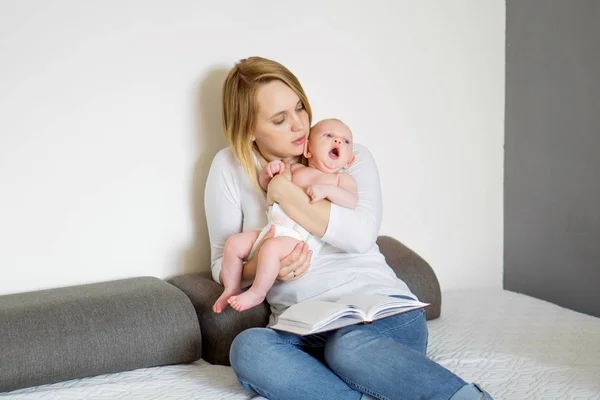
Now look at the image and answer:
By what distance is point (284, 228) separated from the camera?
1.90 metres

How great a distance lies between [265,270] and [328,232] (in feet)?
0.65

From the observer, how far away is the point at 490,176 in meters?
2.91

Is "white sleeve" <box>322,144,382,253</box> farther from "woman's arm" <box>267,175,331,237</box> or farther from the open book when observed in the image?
the open book

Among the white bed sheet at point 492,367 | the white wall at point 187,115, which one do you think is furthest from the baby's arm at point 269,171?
the white bed sheet at point 492,367

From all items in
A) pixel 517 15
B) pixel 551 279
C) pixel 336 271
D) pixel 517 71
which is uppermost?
pixel 517 15

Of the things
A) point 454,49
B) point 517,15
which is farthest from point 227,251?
point 517,15

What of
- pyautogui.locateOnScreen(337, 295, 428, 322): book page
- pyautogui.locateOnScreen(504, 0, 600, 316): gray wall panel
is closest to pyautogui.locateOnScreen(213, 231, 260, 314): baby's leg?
pyautogui.locateOnScreen(337, 295, 428, 322): book page

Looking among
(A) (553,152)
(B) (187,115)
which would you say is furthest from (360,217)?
(A) (553,152)

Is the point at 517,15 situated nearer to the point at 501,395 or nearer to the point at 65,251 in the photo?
the point at 501,395

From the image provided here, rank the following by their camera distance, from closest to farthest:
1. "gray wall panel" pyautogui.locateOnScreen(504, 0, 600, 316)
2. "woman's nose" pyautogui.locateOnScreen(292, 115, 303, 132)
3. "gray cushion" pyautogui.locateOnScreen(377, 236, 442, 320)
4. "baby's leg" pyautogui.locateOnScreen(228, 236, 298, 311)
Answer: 1. "baby's leg" pyautogui.locateOnScreen(228, 236, 298, 311)
2. "woman's nose" pyautogui.locateOnScreen(292, 115, 303, 132)
3. "gray cushion" pyautogui.locateOnScreen(377, 236, 442, 320)
4. "gray wall panel" pyautogui.locateOnScreen(504, 0, 600, 316)

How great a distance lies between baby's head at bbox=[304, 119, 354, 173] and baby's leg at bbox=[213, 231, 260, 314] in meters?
0.28

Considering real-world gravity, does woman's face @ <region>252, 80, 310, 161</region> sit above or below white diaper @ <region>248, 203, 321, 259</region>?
above

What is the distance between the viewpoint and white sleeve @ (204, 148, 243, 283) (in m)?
2.14

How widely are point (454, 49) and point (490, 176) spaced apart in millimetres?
552
